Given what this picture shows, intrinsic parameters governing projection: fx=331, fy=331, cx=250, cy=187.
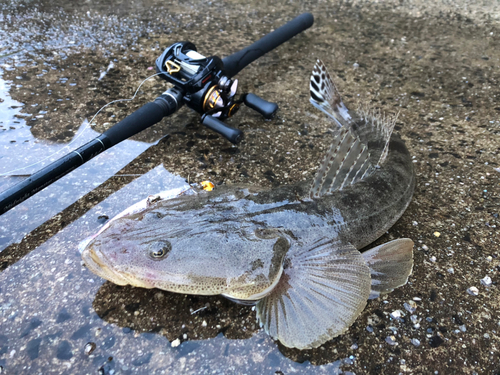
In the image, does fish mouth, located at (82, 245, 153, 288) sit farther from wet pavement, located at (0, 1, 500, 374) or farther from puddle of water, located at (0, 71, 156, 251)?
puddle of water, located at (0, 71, 156, 251)

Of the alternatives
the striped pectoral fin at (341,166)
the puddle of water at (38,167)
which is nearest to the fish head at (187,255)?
the striped pectoral fin at (341,166)

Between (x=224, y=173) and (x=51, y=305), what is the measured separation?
1512 millimetres

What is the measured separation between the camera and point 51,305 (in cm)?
189

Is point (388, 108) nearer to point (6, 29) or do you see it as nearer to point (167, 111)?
point (167, 111)

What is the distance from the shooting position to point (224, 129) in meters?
2.86

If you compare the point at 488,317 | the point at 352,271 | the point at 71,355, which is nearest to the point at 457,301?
the point at 488,317

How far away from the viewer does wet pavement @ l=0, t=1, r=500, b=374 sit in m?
1.78

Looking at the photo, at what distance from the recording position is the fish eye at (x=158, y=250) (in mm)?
1768

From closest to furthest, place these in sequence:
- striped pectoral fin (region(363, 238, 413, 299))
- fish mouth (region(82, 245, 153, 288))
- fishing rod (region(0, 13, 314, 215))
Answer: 1. fish mouth (region(82, 245, 153, 288))
2. striped pectoral fin (region(363, 238, 413, 299))
3. fishing rod (region(0, 13, 314, 215))

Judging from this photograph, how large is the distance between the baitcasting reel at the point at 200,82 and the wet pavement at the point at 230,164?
237 mm

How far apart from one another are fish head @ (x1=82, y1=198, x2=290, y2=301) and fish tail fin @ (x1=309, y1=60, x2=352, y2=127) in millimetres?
1794

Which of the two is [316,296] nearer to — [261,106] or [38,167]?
[261,106]

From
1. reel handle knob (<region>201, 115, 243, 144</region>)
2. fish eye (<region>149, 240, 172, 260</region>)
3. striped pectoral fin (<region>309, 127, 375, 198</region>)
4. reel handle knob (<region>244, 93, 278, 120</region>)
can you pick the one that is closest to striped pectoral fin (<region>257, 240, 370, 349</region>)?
striped pectoral fin (<region>309, 127, 375, 198</region>)

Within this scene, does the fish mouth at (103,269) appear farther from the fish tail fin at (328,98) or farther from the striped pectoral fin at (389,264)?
the fish tail fin at (328,98)
